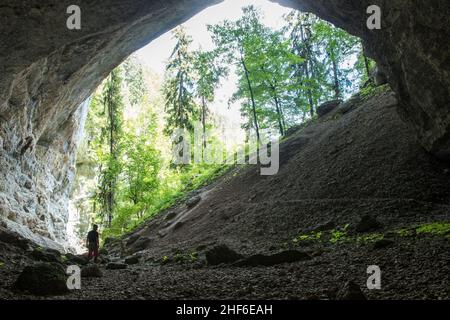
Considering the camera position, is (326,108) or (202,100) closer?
(326,108)

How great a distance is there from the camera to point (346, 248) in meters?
7.79

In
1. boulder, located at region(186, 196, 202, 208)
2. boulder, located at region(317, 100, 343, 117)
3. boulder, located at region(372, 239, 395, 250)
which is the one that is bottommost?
boulder, located at region(372, 239, 395, 250)

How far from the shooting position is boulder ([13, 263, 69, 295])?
6.00m

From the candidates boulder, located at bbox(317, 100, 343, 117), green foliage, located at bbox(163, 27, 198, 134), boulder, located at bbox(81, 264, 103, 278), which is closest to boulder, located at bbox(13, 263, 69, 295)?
boulder, located at bbox(81, 264, 103, 278)

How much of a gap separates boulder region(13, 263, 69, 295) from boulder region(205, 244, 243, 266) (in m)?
3.71

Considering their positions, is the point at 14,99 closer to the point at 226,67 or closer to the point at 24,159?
the point at 24,159

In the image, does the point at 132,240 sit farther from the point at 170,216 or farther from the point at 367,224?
the point at 367,224

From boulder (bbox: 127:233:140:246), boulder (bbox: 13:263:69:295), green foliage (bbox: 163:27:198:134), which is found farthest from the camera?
green foliage (bbox: 163:27:198:134)

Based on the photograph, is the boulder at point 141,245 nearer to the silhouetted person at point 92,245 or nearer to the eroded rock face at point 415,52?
the silhouetted person at point 92,245

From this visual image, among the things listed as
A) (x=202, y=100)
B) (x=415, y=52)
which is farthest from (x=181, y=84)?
(x=415, y=52)

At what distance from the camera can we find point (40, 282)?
6.07 meters

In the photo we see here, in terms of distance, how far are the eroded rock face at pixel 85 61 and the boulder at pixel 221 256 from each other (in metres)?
6.70

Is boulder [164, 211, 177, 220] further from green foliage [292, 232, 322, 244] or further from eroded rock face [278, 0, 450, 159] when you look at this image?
eroded rock face [278, 0, 450, 159]

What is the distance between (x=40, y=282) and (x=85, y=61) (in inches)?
426
